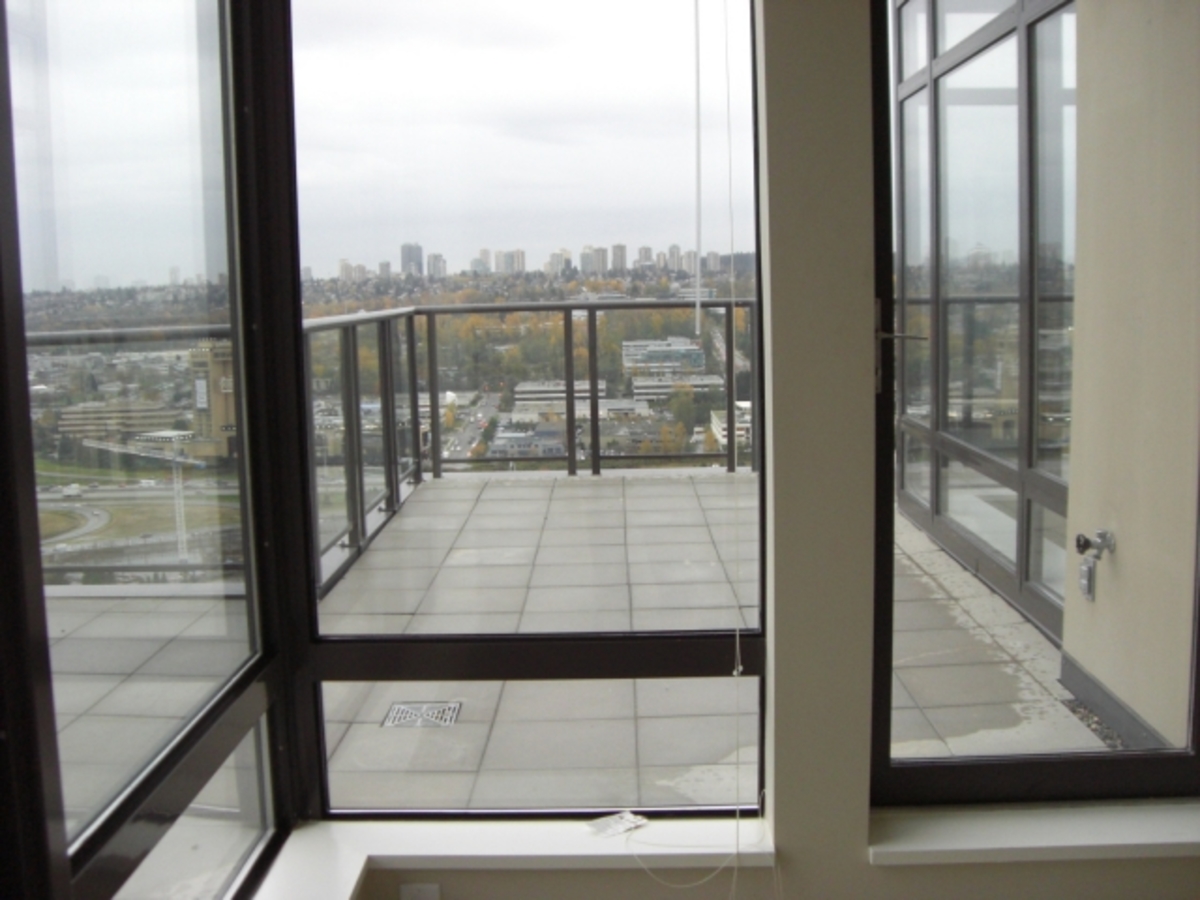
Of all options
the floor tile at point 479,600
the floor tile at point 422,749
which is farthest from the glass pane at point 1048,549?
the floor tile at point 422,749

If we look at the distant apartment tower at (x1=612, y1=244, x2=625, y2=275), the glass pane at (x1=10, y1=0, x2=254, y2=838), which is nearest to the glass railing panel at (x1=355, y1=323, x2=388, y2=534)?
the glass pane at (x1=10, y1=0, x2=254, y2=838)

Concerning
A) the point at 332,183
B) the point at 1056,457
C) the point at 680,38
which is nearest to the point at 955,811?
the point at 1056,457

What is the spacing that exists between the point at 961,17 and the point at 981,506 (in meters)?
1.13

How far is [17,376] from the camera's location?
1.32 meters

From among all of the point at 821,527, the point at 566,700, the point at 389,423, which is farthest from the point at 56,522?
the point at 821,527

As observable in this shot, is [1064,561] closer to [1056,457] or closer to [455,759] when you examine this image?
[1056,457]

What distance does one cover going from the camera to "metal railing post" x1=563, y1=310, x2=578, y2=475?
2.47m

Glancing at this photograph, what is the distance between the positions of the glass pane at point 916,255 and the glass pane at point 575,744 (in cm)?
81

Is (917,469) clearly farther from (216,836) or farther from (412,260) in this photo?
(216,836)

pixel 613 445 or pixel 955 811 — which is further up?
pixel 613 445

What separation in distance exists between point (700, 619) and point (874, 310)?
2.60 ft

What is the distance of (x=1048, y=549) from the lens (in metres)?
2.56

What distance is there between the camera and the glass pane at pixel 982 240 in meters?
2.46

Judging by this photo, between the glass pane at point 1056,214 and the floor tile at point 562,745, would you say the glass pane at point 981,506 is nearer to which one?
the glass pane at point 1056,214
